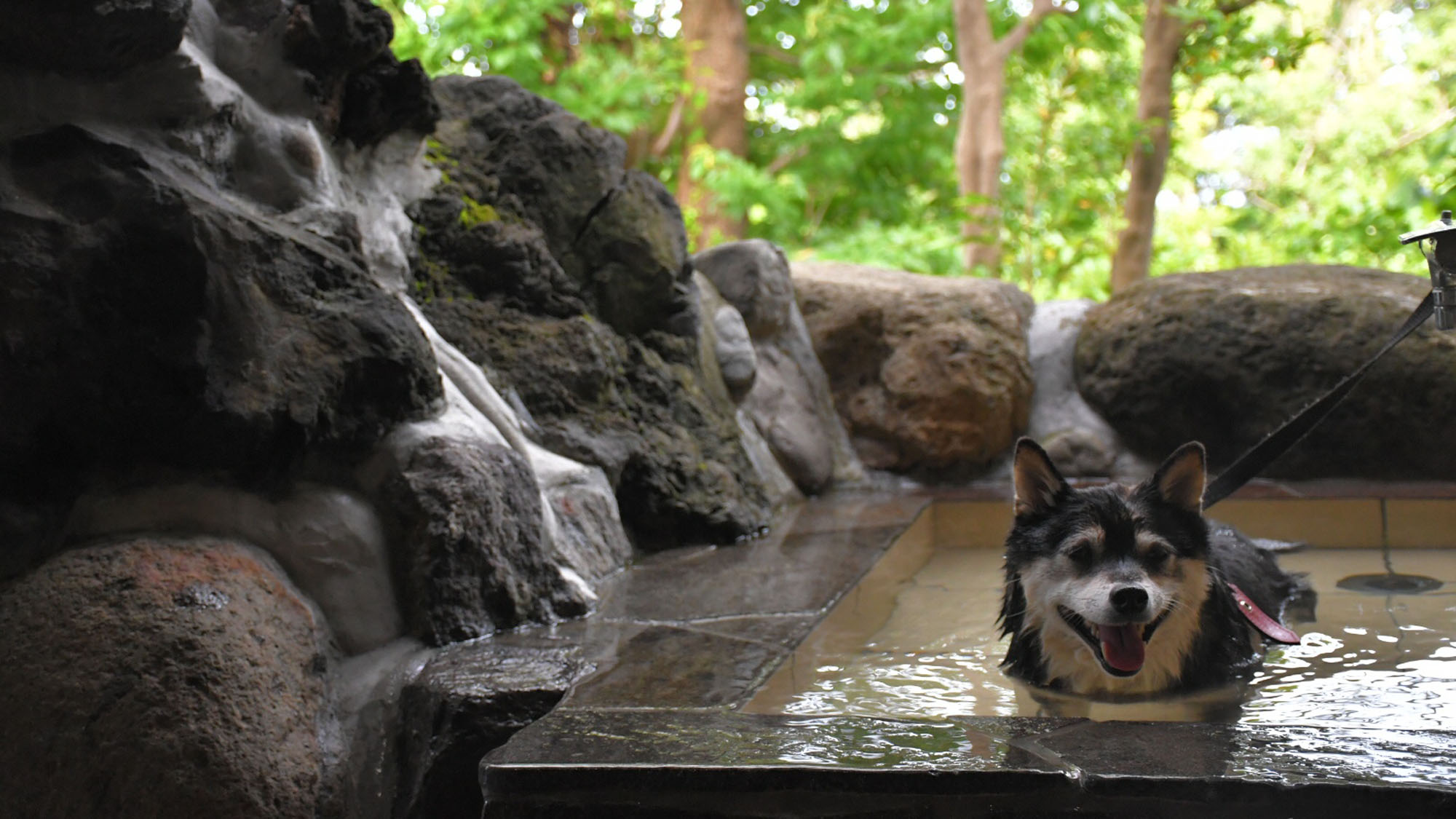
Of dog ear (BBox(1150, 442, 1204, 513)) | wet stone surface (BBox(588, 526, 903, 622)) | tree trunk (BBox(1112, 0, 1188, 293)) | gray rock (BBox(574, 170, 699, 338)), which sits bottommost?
wet stone surface (BBox(588, 526, 903, 622))

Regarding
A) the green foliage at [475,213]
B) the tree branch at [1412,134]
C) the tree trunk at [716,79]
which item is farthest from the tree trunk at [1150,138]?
the tree branch at [1412,134]

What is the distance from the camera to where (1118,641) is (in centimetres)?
288

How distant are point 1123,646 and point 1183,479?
48 centimetres

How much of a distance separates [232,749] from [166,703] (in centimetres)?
18

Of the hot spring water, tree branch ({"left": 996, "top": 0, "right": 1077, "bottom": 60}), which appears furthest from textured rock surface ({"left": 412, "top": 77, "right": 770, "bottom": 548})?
tree branch ({"left": 996, "top": 0, "right": 1077, "bottom": 60})

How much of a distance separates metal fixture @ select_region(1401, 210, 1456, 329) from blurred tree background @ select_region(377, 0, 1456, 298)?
562cm

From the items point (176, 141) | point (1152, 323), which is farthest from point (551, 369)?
point (1152, 323)

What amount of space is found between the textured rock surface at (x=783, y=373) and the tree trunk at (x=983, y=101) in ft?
11.1

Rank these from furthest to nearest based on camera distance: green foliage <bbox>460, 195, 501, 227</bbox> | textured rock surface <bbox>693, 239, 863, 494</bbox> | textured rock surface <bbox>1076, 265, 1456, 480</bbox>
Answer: textured rock surface <bbox>693, 239, 863, 494</bbox> < textured rock surface <bbox>1076, 265, 1456, 480</bbox> < green foliage <bbox>460, 195, 501, 227</bbox>

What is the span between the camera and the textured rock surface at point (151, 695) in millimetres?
2449

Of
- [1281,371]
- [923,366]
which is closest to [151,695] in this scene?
[923,366]

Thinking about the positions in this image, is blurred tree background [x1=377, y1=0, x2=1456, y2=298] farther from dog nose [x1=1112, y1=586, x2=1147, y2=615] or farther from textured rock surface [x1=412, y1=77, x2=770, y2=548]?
dog nose [x1=1112, y1=586, x2=1147, y2=615]

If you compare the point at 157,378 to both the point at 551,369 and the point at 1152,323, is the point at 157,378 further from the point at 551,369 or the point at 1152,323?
the point at 1152,323

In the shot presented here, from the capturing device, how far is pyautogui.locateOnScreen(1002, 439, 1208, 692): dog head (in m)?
2.86
